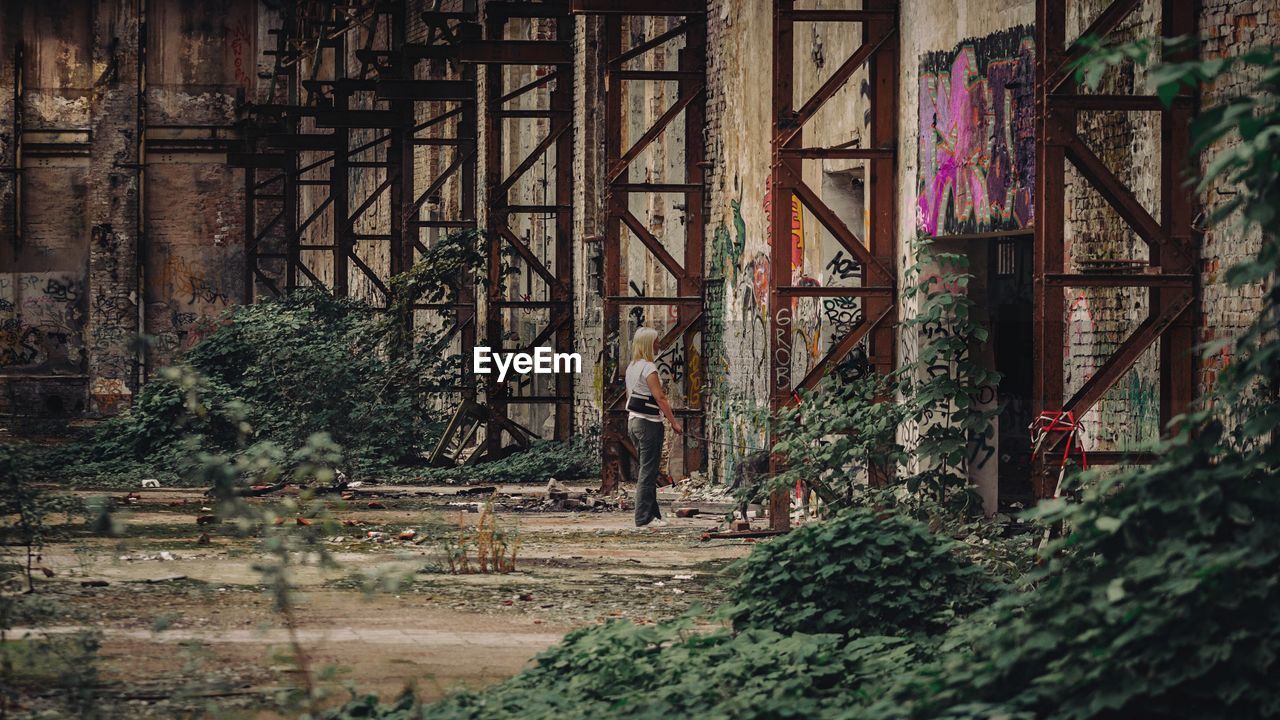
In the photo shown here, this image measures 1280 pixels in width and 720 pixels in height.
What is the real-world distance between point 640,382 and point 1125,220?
504cm

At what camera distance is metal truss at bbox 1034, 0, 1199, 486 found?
8.97 meters

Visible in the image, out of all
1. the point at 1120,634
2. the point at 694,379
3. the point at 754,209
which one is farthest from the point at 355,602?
the point at 694,379

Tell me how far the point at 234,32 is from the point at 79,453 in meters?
16.0

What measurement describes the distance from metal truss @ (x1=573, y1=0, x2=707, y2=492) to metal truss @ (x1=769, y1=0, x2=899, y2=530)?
118 inches

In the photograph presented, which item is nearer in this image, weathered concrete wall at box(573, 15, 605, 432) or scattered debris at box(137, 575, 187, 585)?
scattered debris at box(137, 575, 187, 585)

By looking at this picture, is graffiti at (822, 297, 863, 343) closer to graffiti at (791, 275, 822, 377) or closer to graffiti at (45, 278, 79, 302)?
graffiti at (791, 275, 822, 377)

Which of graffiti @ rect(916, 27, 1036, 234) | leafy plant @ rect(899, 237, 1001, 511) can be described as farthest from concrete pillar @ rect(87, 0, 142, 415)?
leafy plant @ rect(899, 237, 1001, 511)

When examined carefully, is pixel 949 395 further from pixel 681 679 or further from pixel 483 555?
pixel 681 679

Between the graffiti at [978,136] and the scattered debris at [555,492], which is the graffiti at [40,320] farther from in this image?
the graffiti at [978,136]

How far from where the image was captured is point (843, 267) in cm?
1445

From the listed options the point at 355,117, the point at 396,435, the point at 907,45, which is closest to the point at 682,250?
the point at 396,435

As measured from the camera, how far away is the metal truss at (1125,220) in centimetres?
897

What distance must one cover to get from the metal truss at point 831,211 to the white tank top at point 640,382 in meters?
1.00

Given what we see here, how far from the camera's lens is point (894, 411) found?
10500 millimetres
